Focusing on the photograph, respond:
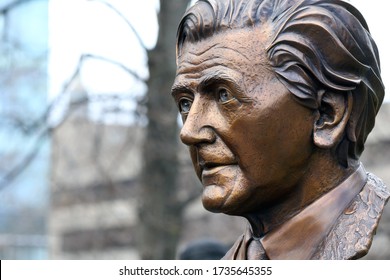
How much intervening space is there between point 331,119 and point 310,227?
396 millimetres

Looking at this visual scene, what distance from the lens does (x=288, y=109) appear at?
10.8 ft

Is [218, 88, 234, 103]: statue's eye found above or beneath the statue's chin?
above

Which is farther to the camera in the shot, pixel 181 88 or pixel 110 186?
pixel 110 186

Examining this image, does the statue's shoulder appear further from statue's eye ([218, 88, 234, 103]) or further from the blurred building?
the blurred building

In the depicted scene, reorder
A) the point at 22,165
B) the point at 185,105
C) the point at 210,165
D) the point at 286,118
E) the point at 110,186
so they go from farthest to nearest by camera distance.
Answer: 1. the point at 110,186
2. the point at 22,165
3. the point at 185,105
4. the point at 210,165
5. the point at 286,118

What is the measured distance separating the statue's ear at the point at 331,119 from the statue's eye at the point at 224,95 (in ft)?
1.06

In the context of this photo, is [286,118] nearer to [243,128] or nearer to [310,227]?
[243,128]

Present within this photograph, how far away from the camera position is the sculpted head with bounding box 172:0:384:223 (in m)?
3.30

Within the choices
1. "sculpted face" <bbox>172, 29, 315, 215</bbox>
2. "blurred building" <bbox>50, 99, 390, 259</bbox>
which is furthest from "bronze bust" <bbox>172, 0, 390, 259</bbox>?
"blurred building" <bbox>50, 99, 390, 259</bbox>

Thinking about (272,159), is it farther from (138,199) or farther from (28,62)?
(28,62)

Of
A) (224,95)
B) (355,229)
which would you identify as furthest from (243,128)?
(355,229)

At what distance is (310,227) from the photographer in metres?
3.37
